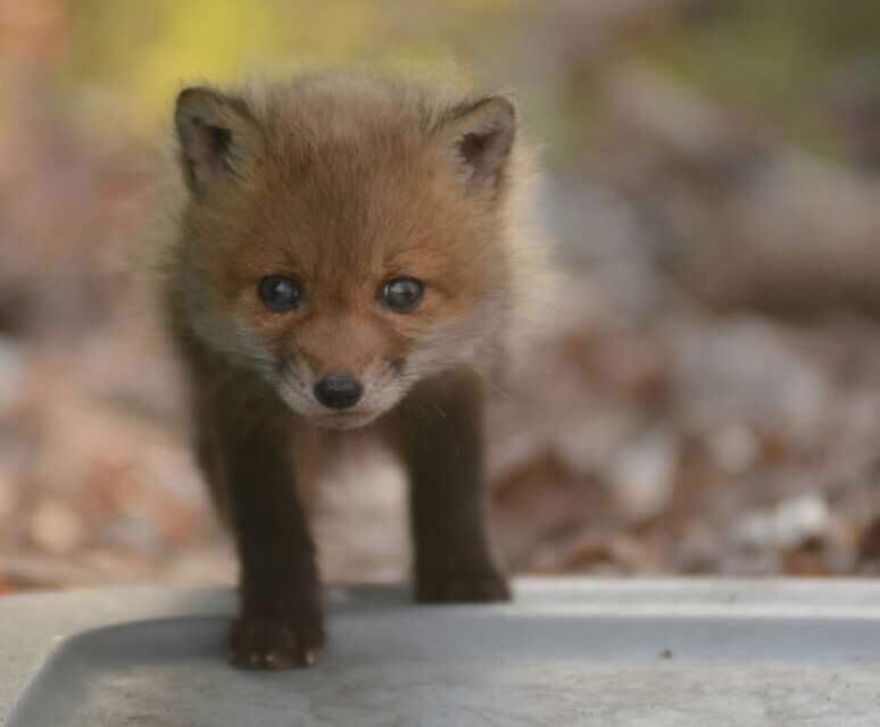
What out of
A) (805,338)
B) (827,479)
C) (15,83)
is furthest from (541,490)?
(15,83)

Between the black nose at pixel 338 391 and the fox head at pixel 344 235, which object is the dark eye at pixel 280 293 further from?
the black nose at pixel 338 391

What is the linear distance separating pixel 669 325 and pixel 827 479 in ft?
6.03

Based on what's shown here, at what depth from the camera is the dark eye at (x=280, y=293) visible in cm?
305

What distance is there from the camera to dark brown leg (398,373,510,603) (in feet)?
11.6

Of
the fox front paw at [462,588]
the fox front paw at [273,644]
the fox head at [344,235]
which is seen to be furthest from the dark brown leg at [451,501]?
the fox front paw at [273,644]

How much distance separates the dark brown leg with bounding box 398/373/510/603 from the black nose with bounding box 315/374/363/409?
54 cm

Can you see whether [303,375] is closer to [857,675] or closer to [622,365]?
[857,675]

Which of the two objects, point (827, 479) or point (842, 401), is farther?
point (842, 401)

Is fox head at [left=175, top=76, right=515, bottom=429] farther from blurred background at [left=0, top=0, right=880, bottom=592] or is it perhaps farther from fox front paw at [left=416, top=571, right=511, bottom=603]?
fox front paw at [left=416, top=571, right=511, bottom=603]

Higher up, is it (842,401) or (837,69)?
(837,69)

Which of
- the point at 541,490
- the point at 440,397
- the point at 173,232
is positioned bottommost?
the point at 541,490

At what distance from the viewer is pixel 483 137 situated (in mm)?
3344

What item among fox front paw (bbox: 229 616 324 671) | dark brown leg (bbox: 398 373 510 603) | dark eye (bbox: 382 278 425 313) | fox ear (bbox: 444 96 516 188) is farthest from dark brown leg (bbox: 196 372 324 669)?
fox ear (bbox: 444 96 516 188)

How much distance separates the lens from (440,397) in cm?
349
